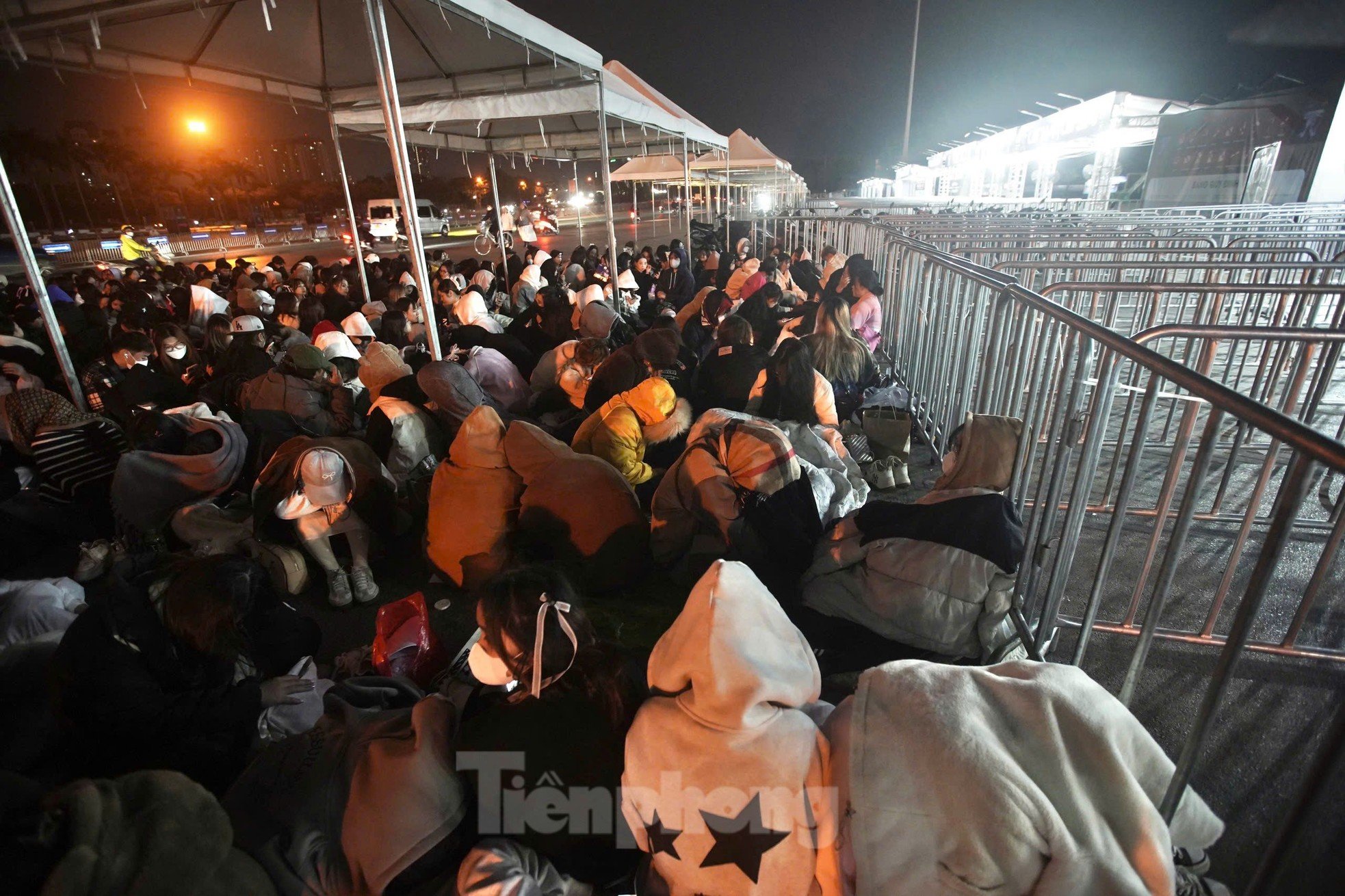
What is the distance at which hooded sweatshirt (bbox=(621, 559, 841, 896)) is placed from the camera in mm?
1379

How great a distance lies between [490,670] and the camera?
6.57ft

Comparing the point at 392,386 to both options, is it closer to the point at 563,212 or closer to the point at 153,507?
the point at 153,507

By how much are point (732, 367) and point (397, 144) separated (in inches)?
119

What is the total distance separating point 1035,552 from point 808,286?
A: 7.38 meters

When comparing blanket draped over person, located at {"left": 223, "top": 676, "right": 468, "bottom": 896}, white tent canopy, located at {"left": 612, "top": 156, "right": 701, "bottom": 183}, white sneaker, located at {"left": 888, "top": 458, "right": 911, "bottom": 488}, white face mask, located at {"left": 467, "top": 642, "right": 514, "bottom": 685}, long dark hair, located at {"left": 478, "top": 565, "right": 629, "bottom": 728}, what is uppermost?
white tent canopy, located at {"left": 612, "top": 156, "right": 701, "bottom": 183}

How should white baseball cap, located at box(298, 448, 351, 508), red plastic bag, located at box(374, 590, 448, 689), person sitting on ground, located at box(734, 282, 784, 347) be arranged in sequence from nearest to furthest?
red plastic bag, located at box(374, 590, 448, 689) → white baseball cap, located at box(298, 448, 351, 508) → person sitting on ground, located at box(734, 282, 784, 347)

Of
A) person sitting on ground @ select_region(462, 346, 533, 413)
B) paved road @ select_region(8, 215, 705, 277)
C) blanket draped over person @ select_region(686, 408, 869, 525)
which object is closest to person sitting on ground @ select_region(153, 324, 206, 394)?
person sitting on ground @ select_region(462, 346, 533, 413)

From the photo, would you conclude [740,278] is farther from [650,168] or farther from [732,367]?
[650,168]

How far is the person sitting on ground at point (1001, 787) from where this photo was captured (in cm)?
116

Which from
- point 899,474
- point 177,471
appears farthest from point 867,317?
point 177,471

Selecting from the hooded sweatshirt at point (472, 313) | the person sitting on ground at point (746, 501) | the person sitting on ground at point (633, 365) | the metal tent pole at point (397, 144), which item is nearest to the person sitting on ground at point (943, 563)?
the person sitting on ground at point (746, 501)

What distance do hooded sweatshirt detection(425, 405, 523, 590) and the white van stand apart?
23.6 metres

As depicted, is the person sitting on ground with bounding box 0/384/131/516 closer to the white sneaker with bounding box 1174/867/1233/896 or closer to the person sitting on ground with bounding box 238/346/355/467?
the person sitting on ground with bounding box 238/346/355/467

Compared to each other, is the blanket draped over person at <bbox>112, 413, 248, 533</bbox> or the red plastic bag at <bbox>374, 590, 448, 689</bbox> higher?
the blanket draped over person at <bbox>112, 413, 248, 533</bbox>
